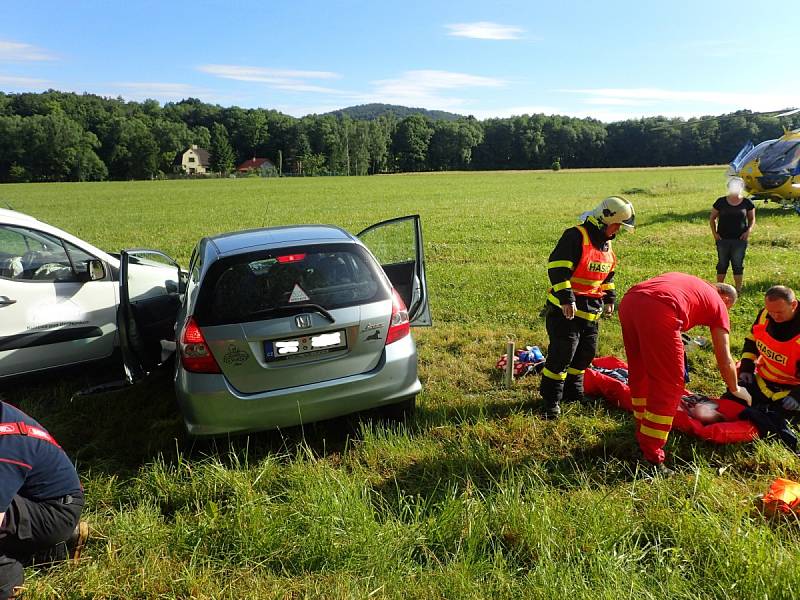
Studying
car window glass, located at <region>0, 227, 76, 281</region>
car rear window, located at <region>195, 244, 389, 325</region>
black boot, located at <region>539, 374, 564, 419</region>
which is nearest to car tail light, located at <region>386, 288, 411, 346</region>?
car rear window, located at <region>195, 244, 389, 325</region>

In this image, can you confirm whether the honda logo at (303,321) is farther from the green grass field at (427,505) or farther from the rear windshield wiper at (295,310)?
the green grass field at (427,505)

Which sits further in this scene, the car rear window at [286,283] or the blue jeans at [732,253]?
the blue jeans at [732,253]

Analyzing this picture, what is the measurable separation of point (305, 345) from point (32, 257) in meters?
3.12

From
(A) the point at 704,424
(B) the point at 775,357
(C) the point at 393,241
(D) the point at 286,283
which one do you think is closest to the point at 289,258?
(D) the point at 286,283

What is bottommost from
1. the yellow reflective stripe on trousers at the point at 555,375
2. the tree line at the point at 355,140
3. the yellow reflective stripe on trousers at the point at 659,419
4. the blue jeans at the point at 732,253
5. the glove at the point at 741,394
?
the yellow reflective stripe on trousers at the point at 555,375

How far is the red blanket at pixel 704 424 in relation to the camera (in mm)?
3670

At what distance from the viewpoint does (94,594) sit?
247 centimetres

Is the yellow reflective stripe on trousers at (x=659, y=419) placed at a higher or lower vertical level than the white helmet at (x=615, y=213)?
lower

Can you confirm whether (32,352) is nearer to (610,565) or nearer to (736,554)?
(610,565)

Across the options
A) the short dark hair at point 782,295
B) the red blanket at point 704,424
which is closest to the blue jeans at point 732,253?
the short dark hair at point 782,295

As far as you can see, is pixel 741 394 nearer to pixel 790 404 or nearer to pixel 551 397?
pixel 790 404

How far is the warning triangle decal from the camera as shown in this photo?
355cm

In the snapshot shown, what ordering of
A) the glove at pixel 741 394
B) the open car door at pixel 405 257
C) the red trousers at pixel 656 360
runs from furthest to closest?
the open car door at pixel 405 257, the glove at pixel 741 394, the red trousers at pixel 656 360

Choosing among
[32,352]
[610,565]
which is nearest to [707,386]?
[610,565]
